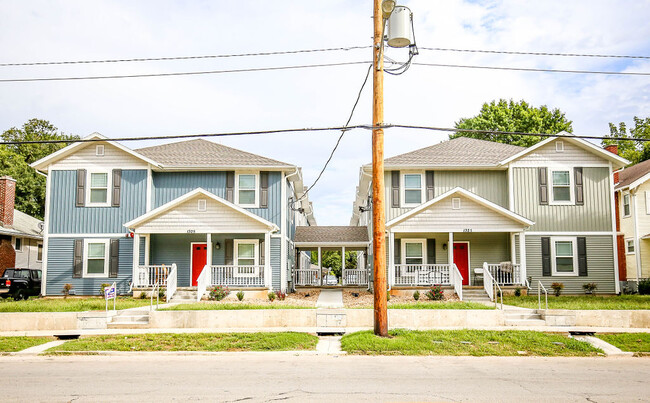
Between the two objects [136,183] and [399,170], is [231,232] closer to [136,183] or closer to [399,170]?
[136,183]

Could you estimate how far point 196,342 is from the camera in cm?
1388

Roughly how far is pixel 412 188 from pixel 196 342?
14351 mm

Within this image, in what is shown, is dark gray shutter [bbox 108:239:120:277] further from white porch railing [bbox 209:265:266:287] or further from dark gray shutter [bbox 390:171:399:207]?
dark gray shutter [bbox 390:171:399:207]

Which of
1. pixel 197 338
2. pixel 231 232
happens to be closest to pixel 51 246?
pixel 231 232

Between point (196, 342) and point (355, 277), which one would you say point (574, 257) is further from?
point (196, 342)

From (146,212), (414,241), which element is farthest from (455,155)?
(146,212)

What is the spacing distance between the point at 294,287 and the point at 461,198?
386 inches

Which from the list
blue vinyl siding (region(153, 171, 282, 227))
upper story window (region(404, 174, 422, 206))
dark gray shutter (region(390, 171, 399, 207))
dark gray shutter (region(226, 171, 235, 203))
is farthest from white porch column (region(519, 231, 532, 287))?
dark gray shutter (region(226, 171, 235, 203))

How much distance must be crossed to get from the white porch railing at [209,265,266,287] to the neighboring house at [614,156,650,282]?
60.1 feet

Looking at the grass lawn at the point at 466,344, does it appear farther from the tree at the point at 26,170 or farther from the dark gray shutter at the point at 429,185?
the tree at the point at 26,170

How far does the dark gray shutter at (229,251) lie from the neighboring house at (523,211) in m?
7.06

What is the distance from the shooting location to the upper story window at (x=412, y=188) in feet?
84.1

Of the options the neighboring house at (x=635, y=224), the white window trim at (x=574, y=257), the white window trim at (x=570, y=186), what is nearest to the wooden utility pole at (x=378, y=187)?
the white window trim at (x=574, y=257)

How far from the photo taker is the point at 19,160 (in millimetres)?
48438
